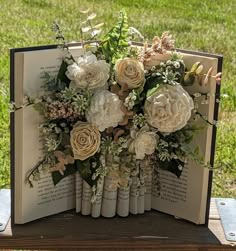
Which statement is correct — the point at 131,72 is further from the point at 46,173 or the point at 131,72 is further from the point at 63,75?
the point at 46,173

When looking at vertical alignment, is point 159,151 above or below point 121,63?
below

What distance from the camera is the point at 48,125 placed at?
1613mm

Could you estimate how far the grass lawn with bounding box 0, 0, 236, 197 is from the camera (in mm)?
4031

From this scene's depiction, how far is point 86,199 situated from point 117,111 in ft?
0.84

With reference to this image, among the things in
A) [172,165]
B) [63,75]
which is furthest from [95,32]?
[172,165]

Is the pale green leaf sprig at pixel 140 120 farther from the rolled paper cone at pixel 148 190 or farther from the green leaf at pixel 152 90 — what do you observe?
the rolled paper cone at pixel 148 190

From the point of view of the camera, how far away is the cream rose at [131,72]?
1568 mm

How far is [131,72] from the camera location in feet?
5.14

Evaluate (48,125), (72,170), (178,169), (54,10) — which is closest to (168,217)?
(178,169)

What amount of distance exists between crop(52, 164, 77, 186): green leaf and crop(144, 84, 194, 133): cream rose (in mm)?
213

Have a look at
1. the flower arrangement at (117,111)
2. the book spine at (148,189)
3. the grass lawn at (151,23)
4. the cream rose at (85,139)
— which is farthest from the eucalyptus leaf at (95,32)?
the grass lawn at (151,23)

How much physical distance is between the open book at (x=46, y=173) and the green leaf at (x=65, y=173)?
2cm

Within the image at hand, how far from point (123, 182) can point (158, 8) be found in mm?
4181

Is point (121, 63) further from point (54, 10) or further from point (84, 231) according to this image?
point (54, 10)
